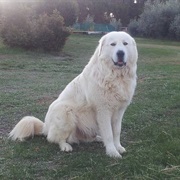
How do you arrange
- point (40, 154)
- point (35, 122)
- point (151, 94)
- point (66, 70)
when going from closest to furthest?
point (40, 154)
point (35, 122)
point (151, 94)
point (66, 70)

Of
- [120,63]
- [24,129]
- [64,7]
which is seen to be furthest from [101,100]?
[64,7]

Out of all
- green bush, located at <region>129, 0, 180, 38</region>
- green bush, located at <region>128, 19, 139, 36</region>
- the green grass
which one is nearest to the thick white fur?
the green grass

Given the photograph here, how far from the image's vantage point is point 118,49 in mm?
4578

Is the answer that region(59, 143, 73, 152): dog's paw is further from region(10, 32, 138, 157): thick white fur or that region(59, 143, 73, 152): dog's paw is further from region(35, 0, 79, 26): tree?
region(35, 0, 79, 26): tree

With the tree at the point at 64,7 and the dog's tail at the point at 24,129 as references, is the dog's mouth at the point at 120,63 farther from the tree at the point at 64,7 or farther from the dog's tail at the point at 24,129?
the tree at the point at 64,7

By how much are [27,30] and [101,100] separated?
1691cm

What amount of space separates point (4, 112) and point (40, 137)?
1819 millimetres

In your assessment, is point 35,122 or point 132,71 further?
point 35,122

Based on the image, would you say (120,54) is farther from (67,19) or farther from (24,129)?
(67,19)

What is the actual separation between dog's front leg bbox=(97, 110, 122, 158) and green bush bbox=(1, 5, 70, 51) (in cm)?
1634

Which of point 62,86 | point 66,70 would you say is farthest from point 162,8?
point 62,86

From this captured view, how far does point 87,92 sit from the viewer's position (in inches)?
190

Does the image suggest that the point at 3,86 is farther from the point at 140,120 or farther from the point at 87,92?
the point at 87,92

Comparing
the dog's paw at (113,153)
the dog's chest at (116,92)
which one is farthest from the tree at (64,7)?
the dog's paw at (113,153)
